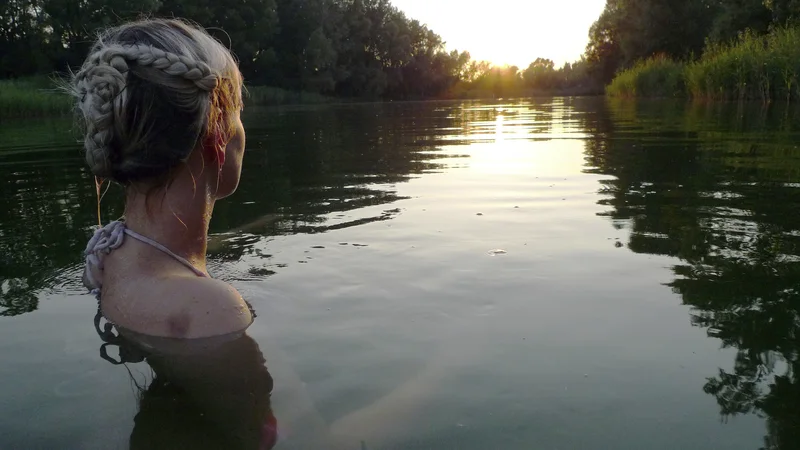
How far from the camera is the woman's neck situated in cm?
218

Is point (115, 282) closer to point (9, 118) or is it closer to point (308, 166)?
point (308, 166)

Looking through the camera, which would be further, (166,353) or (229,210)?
(229,210)

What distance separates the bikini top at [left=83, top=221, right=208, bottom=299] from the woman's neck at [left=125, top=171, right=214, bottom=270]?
0.08 feet

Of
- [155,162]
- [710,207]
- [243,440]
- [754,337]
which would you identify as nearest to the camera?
[243,440]

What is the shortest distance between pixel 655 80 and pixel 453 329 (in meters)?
27.5

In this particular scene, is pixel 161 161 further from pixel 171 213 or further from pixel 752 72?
pixel 752 72

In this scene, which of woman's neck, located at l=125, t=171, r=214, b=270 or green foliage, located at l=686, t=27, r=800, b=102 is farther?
green foliage, located at l=686, t=27, r=800, b=102

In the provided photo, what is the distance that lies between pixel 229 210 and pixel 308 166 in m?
2.69

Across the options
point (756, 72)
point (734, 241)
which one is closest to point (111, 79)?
point (734, 241)

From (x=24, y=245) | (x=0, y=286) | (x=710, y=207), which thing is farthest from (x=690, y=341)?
(x=24, y=245)

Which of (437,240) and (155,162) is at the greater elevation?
(155,162)

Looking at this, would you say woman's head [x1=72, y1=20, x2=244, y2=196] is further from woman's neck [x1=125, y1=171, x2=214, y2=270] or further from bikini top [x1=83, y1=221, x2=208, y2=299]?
bikini top [x1=83, y1=221, x2=208, y2=299]

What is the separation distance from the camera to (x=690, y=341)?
6.98 feet

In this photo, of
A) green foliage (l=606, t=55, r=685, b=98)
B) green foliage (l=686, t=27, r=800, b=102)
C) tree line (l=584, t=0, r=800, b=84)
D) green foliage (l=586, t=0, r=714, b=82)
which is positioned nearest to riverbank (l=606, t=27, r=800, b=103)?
green foliage (l=686, t=27, r=800, b=102)
